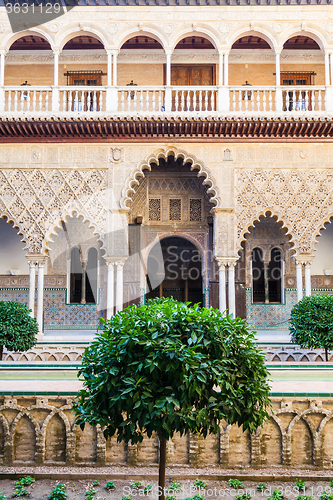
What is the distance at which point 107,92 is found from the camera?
8.51m

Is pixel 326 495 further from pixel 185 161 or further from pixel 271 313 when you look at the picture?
pixel 271 313

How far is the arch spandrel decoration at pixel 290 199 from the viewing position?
8430 millimetres

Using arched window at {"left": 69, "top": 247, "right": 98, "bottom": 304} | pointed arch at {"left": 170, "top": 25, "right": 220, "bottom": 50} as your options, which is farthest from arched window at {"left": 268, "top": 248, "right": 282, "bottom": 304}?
pointed arch at {"left": 170, "top": 25, "right": 220, "bottom": 50}

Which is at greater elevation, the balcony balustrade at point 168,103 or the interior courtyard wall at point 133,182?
the balcony balustrade at point 168,103

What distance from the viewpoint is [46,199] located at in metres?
8.47

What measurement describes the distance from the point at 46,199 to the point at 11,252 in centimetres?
279

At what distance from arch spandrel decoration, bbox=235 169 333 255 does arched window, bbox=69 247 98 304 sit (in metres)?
3.95

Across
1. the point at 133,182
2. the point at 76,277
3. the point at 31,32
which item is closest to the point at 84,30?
the point at 31,32

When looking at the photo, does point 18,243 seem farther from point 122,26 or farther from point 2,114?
point 122,26

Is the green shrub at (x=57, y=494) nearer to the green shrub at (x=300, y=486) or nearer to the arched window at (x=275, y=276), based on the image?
the green shrub at (x=300, y=486)

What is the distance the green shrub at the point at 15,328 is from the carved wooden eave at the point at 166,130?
3.58 m

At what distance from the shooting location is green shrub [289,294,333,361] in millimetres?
6445

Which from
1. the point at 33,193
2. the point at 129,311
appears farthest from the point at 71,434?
the point at 33,193

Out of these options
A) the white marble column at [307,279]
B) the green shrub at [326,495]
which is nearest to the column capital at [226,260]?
the white marble column at [307,279]
